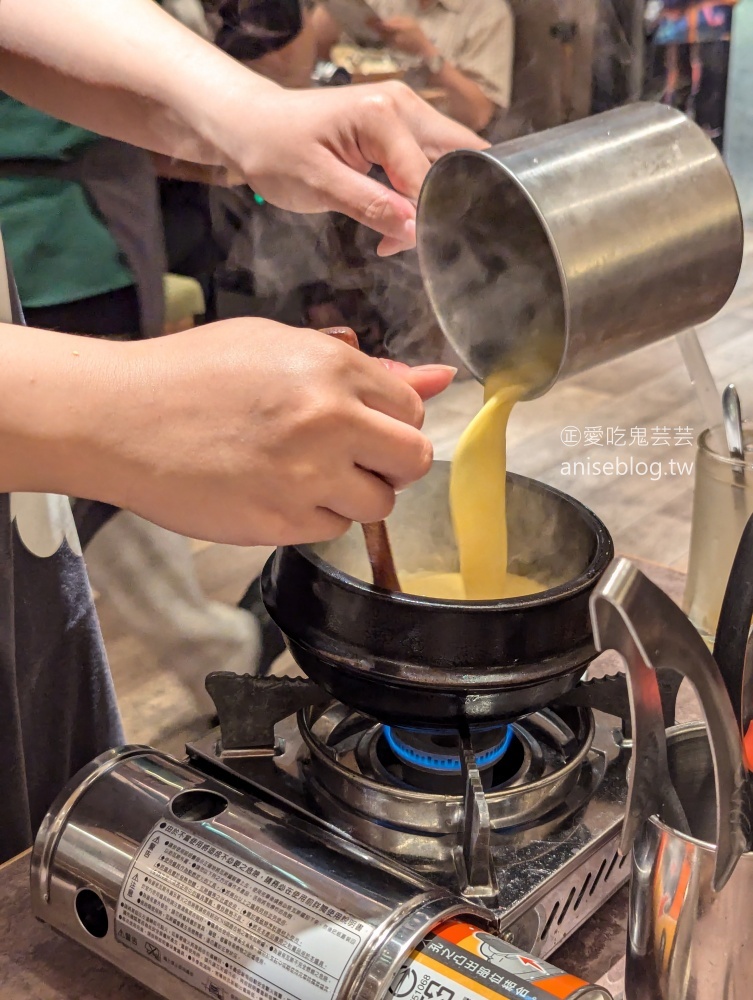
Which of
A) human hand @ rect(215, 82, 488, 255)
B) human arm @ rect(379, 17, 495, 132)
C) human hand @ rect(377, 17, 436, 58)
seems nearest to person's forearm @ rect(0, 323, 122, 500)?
human hand @ rect(215, 82, 488, 255)

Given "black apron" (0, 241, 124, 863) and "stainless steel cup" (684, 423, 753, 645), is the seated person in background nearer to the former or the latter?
"stainless steel cup" (684, 423, 753, 645)

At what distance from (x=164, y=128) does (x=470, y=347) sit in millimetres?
522

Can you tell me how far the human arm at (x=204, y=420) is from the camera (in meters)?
0.70

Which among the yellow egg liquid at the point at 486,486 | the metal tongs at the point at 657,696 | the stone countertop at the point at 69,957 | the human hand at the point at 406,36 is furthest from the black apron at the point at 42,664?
the human hand at the point at 406,36

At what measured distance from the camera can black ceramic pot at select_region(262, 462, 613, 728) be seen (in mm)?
761

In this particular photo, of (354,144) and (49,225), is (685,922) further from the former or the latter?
(49,225)

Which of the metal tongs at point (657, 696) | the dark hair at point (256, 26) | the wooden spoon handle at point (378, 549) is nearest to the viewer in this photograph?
the metal tongs at point (657, 696)

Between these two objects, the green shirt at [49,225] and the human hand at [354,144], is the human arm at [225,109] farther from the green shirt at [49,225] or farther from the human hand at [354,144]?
the green shirt at [49,225]

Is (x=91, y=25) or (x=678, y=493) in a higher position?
(x=91, y=25)

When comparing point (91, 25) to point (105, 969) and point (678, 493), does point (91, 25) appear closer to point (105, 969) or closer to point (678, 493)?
point (105, 969)

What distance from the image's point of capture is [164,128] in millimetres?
1221

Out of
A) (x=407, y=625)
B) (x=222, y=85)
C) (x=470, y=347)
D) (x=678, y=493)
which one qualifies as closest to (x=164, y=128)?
(x=222, y=85)

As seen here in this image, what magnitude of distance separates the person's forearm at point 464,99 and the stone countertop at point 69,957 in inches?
44.4

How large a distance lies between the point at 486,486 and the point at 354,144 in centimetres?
44
